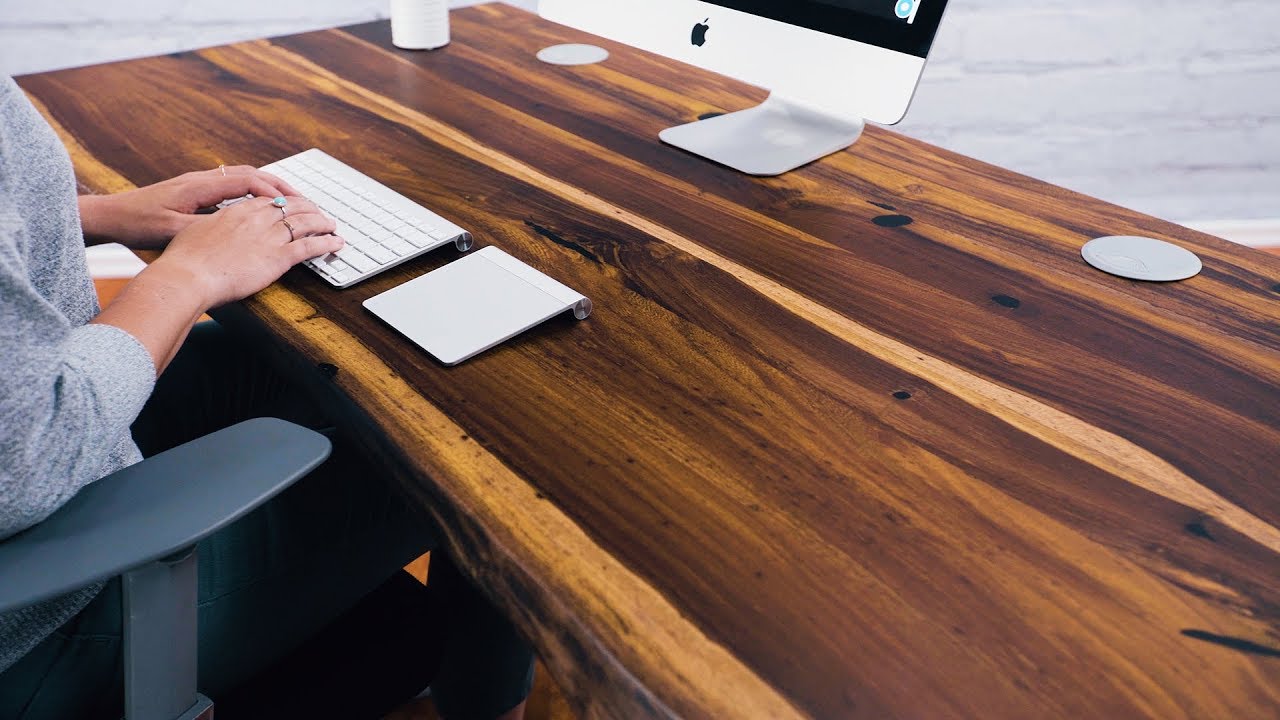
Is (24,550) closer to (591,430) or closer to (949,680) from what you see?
(591,430)

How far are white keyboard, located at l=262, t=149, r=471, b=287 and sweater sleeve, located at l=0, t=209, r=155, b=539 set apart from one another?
0.67 feet

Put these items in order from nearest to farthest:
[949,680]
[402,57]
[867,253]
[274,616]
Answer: [949,680] → [274,616] → [867,253] → [402,57]

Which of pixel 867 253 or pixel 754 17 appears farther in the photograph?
pixel 754 17

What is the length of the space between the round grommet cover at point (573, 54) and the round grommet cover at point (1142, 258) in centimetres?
77

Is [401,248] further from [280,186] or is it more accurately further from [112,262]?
[112,262]

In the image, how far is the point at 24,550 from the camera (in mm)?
524

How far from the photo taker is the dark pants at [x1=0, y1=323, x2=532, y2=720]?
0.66m

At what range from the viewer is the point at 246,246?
0.80 meters

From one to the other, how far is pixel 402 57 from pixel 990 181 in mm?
836

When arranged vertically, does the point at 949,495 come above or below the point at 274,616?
above

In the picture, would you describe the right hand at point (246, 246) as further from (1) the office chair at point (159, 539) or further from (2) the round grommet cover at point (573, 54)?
(2) the round grommet cover at point (573, 54)

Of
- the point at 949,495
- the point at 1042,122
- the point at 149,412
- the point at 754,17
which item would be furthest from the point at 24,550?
the point at 1042,122

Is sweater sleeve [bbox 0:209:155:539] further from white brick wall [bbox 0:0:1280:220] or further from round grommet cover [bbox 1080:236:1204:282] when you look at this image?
white brick wall [bbox 0:0:1280:220]

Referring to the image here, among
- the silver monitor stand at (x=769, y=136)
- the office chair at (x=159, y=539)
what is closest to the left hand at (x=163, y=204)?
the office chair at (x=159, y=539)
